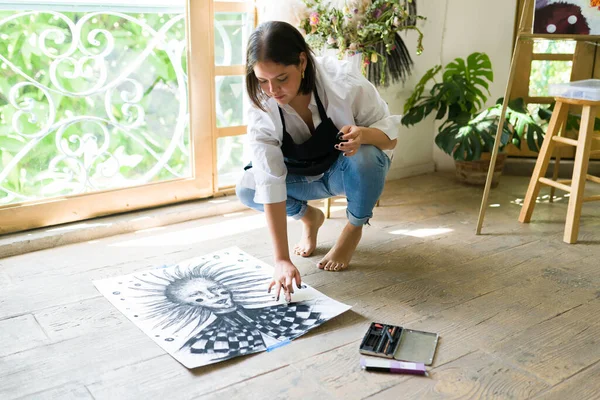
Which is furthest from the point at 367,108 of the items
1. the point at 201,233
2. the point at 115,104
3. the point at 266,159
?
the point at 115,104

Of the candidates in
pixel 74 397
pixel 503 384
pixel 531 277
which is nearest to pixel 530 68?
pixel 531 277

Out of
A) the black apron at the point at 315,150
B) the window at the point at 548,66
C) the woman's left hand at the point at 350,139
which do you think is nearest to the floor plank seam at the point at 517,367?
the woman's left hand at the point at 350,139

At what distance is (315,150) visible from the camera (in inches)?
72.0

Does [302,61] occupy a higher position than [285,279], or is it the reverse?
[302,61]

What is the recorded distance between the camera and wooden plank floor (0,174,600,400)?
4.35 feet

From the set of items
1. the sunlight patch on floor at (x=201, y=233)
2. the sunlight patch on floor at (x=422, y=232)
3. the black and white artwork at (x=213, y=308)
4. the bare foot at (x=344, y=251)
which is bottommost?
the sunlight patch on floor at (x=201, y=233)

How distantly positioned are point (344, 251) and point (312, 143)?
38cm

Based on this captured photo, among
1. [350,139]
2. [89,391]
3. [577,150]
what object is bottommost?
[89,391]

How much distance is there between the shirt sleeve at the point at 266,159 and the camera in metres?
1.75

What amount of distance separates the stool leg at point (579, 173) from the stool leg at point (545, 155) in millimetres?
123

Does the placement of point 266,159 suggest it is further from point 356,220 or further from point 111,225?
point 111,225

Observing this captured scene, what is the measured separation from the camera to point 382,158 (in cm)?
188

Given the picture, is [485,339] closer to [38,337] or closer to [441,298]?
[441,298]

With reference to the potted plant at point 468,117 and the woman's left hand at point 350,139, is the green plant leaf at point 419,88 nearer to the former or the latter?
the potted plant at point 468,117
